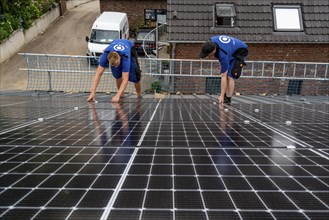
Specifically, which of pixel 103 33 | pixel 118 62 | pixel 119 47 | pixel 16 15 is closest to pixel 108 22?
pixel 103 33

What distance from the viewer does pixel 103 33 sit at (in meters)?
19.6

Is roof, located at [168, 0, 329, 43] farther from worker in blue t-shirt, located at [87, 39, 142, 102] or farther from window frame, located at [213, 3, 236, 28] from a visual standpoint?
worker in blue t-shirt, located at [87, 39, 142, 102]

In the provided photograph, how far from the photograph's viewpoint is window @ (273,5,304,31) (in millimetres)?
13461

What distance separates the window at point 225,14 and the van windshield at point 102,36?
29.0ft

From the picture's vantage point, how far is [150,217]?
55.6 inches

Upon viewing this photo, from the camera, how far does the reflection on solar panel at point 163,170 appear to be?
4.90ft

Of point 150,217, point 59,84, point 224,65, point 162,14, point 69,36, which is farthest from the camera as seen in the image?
point 162,14

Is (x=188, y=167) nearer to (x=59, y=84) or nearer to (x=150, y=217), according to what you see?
(x=150, y=217)

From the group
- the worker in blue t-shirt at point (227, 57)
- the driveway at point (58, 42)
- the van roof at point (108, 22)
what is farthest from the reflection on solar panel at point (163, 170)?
the van roof at point (108, 22)

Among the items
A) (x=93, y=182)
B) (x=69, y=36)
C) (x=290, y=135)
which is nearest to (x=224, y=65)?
(x=290, y=135)

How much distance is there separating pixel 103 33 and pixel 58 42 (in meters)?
6.42

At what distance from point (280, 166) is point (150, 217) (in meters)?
1.21

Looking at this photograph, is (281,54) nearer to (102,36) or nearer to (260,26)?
(260,26)

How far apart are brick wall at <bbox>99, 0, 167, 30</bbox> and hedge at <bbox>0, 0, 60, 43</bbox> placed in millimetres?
6739
